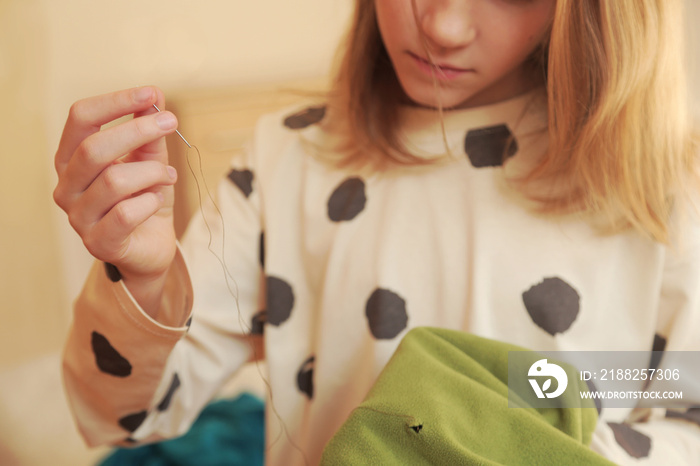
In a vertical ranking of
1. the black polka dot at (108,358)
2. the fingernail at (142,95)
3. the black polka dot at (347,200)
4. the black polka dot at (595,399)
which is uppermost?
the fingernail at (142,95)

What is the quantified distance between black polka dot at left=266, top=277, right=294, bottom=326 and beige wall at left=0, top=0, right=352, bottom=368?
0.16 metres

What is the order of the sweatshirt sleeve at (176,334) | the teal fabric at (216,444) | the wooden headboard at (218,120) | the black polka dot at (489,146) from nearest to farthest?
1. the sweatshirt sleeve at (176,334)
2. the black polka dot at (489,146)
3. the wooden headboard at (218,120)
4. the teal fabric at (216,444)

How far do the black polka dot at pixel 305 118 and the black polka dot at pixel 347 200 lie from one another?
0.08m

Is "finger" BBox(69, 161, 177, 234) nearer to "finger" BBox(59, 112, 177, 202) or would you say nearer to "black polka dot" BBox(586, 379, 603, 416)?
"finger" BBox(59, 112, 177, 202)

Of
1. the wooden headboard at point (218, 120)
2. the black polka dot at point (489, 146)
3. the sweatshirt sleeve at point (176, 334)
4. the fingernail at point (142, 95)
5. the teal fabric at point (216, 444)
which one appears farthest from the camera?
the teal fabric at point (216, 444)

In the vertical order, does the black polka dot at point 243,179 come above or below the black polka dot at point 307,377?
above

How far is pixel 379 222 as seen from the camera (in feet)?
1.69

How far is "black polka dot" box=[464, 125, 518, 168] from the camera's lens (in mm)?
512

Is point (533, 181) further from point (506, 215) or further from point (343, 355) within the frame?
point (343, 355)

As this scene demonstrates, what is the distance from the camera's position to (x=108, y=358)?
427 millimetres

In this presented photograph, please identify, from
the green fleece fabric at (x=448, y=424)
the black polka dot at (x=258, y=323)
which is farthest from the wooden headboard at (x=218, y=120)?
the green fleece fabric at (x=448, y=424)

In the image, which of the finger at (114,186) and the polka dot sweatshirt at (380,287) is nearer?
the finger at (114,186)

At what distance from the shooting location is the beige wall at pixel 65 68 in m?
0.36

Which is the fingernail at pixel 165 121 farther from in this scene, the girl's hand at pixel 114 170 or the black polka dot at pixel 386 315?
the black polka dot at pixel 386 315
